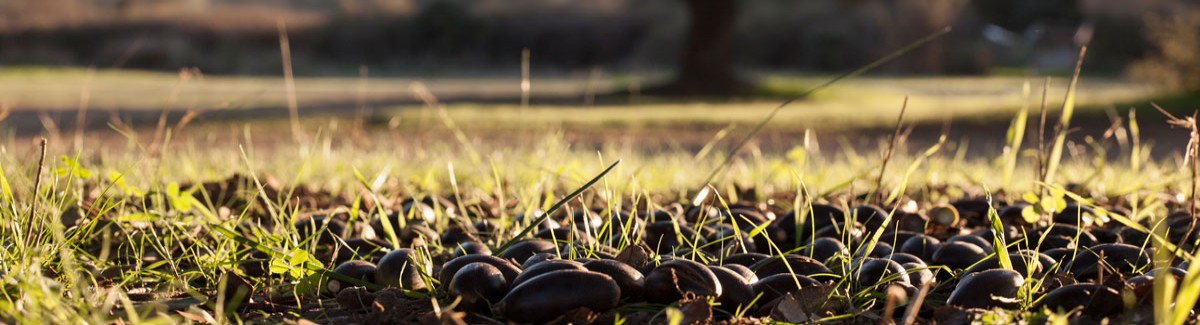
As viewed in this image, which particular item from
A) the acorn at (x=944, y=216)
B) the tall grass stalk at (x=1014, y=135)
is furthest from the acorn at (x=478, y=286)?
the tall grass stalk at (x=1014, y=135)

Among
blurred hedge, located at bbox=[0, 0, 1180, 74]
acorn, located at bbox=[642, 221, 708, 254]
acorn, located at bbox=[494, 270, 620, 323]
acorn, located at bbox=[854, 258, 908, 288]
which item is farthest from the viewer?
blurred hedge, located at bbox=[0, 0, 1180, 74]

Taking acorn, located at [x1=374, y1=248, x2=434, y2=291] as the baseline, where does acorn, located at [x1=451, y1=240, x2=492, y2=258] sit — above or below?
below

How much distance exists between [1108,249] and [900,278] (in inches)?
15.1

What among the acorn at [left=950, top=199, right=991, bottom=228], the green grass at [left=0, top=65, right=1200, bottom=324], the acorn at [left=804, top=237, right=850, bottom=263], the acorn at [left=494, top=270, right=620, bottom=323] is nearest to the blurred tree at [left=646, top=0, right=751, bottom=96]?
the green grass at [left=0, top=65, right=1200, bottom=324]

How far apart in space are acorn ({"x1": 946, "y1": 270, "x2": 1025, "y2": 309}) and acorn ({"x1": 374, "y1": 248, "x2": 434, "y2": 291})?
68 cm

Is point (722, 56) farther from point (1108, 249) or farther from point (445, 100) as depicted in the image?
point (1108, 249)

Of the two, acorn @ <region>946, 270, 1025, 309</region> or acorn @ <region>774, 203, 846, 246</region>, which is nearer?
acorn @ <region>946, 270, 1025, 309</region>

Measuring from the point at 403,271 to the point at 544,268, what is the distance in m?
0.26

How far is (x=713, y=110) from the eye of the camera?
1031 centimetres

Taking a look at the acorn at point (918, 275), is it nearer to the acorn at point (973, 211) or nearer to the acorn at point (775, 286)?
the acorn at point (775, 286)

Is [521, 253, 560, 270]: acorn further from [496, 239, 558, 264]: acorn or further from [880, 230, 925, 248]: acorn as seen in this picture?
[880, 230, 925, 248]: acorn

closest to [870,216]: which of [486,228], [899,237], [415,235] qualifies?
[899,237]

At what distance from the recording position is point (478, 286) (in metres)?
1.35

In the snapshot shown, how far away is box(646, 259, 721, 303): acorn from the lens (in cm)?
133
